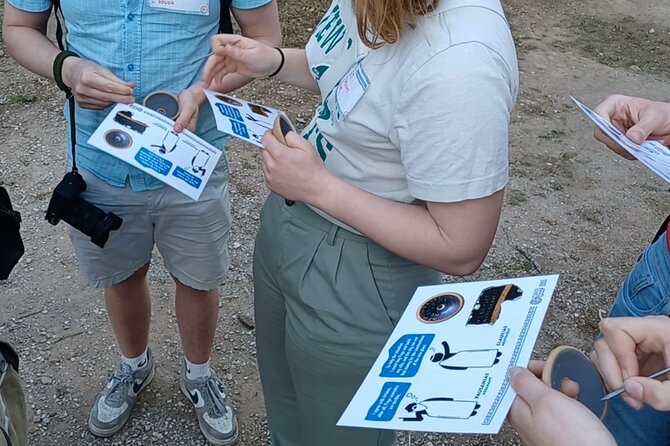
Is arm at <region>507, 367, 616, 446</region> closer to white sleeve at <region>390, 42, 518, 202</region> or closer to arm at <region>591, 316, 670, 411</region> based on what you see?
arm at <region>591, 316, 670, 411</region>

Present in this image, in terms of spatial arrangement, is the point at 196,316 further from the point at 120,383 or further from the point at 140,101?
the point at 140,101

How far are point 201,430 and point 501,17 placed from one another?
1.82 metres

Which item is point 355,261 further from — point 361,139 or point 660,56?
point 660,56

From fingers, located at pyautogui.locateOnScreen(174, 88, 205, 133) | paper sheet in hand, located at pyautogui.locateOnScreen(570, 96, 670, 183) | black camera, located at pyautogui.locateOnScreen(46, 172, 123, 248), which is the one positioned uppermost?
paper sheet in hand, located at pyautogui.locateOnScreen(570, 96, 670, 183)

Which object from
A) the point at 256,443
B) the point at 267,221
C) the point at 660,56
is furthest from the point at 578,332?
the point at 660,56

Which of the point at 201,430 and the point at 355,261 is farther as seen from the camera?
the point at 201,430

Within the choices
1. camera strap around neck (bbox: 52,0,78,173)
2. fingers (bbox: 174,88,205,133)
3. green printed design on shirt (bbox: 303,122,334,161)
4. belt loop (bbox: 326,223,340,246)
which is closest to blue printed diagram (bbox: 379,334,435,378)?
belt loop (bbox: 326,223,340,246)

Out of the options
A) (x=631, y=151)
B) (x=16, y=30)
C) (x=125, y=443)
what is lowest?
(x=125, y=443)

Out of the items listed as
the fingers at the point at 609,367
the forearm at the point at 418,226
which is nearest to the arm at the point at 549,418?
the fingers at the point at 609,367

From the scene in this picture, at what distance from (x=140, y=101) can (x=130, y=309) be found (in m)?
0.75

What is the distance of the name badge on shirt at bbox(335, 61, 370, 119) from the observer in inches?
55.2

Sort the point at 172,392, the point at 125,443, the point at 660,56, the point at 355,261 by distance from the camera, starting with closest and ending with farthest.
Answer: the point at 355,261 → the point at 125,443 → the point at 172,392 → the point at 660,56

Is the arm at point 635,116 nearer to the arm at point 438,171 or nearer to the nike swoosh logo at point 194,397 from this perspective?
the arm at point 438,171

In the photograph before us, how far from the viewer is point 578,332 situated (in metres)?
3.20
